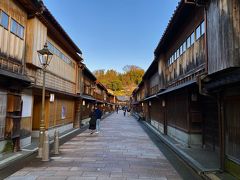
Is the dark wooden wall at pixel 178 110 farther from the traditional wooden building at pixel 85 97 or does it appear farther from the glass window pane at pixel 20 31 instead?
the traditional wooden building at pixel 85 97

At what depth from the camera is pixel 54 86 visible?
15930 mm

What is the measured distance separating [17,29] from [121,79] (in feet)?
402

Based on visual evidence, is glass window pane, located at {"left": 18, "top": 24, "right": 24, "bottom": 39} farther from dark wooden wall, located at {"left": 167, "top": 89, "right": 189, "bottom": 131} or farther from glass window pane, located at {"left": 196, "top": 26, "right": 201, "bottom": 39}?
dark wooden wall, located at {"left": 167, "top": 89, "right": 189, "bottom": 131}

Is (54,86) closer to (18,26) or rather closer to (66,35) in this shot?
(66,35)

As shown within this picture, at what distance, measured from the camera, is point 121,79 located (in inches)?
5221

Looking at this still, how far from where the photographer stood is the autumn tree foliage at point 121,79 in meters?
120

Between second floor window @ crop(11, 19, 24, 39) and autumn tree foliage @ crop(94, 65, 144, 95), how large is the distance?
106914 mm

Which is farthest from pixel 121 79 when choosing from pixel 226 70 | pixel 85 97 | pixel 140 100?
pixel 226 70

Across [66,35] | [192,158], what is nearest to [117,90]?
[66,35]

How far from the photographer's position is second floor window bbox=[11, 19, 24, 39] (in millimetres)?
9789

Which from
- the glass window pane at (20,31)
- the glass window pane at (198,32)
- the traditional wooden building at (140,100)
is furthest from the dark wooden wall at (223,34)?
the traditional wooden building at (140,100)

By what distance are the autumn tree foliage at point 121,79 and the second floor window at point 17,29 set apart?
351ft

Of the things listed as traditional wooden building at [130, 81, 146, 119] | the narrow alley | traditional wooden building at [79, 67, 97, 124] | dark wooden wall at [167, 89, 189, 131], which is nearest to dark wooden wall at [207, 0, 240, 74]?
the narrow alley

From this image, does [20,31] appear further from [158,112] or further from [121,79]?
[121,79]
